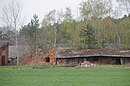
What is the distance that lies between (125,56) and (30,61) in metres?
22.6

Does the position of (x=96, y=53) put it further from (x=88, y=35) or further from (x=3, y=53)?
(x=3, y=53)

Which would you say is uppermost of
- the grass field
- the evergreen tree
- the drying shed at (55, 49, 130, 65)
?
the evergreen tree

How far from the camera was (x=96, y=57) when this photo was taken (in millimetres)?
63625

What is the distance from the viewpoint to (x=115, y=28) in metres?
73.2

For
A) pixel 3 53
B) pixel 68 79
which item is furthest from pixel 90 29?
pixel 68 79

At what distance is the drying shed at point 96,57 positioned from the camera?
2384 inches

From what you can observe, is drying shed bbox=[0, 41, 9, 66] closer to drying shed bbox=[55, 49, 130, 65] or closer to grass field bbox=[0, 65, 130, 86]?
drying shed bbox=[55, 49, 130, 65]

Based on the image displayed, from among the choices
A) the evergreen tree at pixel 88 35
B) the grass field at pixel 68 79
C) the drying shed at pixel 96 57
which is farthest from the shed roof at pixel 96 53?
the grass field at pixel 68 79

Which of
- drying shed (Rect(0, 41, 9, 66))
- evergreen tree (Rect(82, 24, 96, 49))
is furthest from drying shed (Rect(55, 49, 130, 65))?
drying shed (Rect(0, 41, 9, 66))

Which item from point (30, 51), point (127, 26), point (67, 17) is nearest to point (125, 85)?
point (127, 26)

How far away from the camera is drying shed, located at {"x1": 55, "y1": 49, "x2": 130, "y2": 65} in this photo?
60562 millimetres

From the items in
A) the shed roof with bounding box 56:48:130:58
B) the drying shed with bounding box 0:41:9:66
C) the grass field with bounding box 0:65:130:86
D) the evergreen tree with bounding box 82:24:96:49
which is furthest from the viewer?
the evergreen tree with bounding box 82:24:96:49

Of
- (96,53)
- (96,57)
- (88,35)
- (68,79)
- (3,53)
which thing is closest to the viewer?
(68,79)

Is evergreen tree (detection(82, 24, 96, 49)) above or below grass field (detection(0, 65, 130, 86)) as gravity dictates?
above
